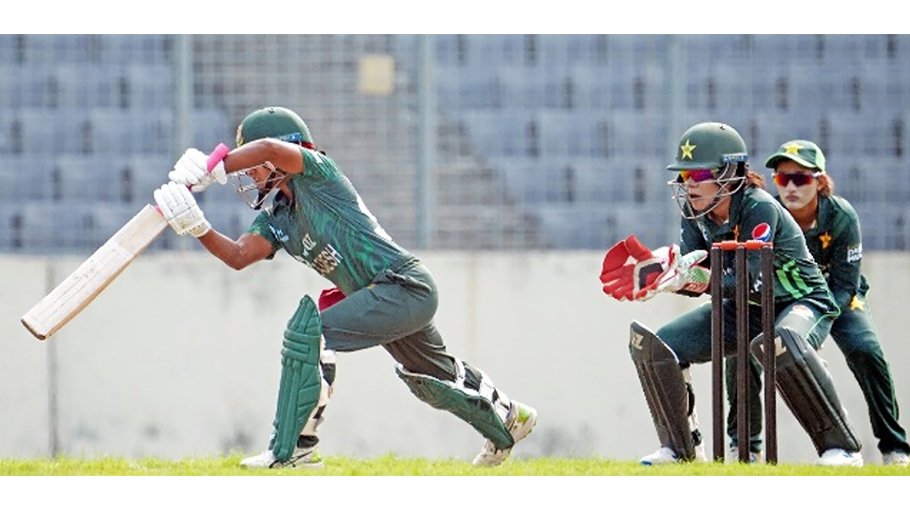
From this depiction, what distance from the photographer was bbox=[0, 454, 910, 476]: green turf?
9078mm

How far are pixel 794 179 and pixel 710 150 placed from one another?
1108mm

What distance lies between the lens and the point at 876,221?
44.1 ft

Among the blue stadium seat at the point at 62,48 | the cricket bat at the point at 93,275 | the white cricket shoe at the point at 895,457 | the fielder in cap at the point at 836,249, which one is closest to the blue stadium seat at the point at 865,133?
the fielder in cap at the point at 836,249

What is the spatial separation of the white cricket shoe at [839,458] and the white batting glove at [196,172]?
2.83m

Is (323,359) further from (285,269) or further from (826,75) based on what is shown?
(826,75)

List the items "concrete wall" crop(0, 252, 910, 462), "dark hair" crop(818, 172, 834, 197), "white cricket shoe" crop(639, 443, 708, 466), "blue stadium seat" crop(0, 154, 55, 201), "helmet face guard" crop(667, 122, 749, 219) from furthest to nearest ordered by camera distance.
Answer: "blue stadium seat" crop(0, 154, 55, 201)
"concrete wall" crop(0, 252, 910, 462)
"dark hair" crop(818, 172, 834, 197)
"white cricket shoe" crop(639, 443, 708, 466)
"helmet face guard" crop(667, 122, 749, 219)

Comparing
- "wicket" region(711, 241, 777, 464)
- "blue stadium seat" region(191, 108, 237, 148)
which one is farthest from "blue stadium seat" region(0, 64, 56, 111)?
"wicket" region(711, 241, 777, 464)

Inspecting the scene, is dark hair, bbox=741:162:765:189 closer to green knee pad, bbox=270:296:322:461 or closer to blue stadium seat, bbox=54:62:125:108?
green knee pad, bbox=270:296:322:461

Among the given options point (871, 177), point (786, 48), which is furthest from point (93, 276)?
point (871, 177)

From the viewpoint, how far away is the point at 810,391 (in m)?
9.74

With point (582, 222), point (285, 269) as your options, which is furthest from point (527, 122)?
point (285, 269)

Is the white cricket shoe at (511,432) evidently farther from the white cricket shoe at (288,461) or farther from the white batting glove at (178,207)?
the white batting glove at (178,207)

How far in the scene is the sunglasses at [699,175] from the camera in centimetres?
980

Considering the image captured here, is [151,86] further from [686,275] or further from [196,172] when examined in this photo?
[686,275]
